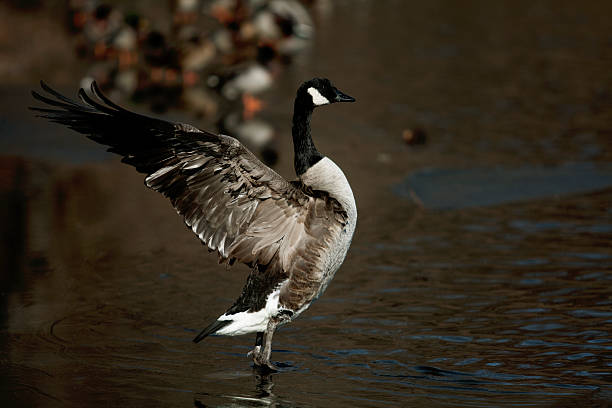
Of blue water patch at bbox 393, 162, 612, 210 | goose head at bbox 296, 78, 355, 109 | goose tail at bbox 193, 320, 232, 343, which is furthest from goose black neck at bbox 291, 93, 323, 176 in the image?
blue water patch at bbox 393, 162, 612, 210

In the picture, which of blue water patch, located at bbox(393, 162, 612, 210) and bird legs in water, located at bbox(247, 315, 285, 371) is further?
blue water patch, located at bbox(393, 162, 612, 210)

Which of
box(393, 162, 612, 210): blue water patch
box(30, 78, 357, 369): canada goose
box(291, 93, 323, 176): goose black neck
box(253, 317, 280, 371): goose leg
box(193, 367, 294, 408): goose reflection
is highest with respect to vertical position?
box(393, 162, 612, 210): blue water patch

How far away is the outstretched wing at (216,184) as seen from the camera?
6246 millimetres

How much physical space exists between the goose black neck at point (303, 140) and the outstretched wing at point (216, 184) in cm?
29

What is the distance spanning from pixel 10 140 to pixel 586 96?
990 cm

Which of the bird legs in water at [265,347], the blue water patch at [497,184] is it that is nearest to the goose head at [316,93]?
the bird legs in water at [265,347]

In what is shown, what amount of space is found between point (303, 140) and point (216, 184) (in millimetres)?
750

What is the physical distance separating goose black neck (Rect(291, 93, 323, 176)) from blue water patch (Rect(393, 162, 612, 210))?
14.0 ft

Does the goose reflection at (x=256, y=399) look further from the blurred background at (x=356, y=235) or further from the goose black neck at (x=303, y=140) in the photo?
the goose black neck at (x=303, y=140)

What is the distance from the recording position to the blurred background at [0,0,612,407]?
20.8ft

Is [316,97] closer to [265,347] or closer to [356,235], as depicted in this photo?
[265,347]

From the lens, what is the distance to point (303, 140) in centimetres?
685

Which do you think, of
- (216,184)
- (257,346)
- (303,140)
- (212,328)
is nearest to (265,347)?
(257,346)

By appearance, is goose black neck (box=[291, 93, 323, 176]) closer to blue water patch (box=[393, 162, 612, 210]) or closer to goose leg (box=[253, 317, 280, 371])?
goose leg (box=[253, 317, 280, 371])
